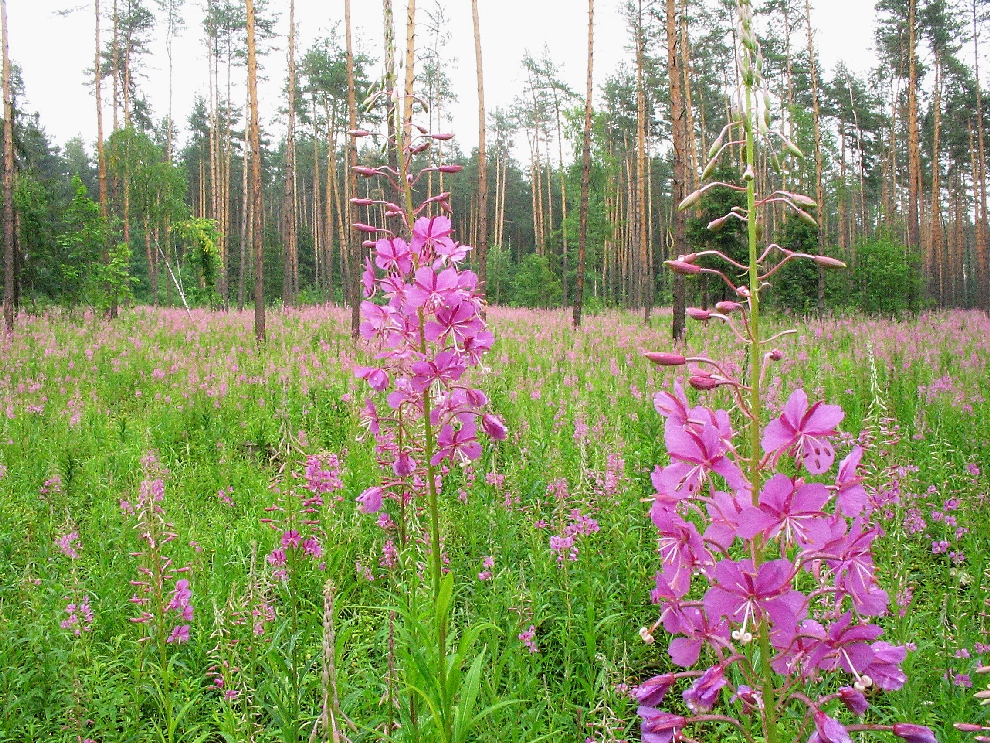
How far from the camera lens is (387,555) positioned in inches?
112

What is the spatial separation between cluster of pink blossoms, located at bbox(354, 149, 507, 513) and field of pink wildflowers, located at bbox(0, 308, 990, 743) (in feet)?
0.75

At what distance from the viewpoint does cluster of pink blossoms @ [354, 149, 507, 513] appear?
1.82 meters

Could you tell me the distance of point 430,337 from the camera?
1851 millimetres

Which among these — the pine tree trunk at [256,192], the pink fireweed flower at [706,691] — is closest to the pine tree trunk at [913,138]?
the pine tree trunk at [256,192]

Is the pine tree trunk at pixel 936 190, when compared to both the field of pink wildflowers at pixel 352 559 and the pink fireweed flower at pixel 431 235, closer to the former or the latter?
the field of pink wildflowers at pixel 352 559

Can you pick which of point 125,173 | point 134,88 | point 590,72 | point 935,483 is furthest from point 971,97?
point 134,88

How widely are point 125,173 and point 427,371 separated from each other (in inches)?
957

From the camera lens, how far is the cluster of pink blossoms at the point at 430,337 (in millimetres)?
1815

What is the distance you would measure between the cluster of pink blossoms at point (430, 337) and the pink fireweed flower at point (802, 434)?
0.87m

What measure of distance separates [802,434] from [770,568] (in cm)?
25

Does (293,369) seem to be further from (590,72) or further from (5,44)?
(590,72)

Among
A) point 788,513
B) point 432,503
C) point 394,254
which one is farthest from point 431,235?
point 788,513

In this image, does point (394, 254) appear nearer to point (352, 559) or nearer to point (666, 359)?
point (666, 359)

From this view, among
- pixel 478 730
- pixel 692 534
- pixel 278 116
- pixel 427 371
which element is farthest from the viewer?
pixel 278 116
